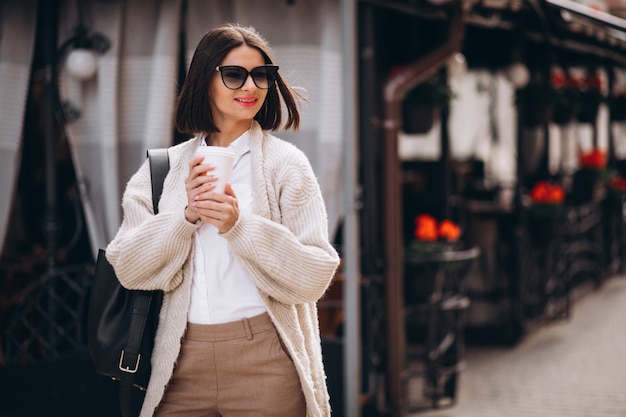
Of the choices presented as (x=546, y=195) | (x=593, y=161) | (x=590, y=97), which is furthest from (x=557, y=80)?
(x=593, y=161)

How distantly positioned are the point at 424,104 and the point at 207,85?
156 inches

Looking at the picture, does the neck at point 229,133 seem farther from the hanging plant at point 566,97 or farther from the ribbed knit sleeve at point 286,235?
the hanging plant at point 566,97

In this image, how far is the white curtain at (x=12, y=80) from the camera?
17.9ft

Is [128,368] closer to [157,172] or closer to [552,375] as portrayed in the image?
→ [157,172]

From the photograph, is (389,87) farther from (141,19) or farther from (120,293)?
(120,293)

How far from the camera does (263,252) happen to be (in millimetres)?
2432

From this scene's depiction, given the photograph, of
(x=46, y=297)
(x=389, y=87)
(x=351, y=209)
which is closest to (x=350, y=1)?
(x=389, y=87)

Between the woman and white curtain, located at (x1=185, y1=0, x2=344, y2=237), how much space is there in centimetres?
268

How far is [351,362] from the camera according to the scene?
5.34m

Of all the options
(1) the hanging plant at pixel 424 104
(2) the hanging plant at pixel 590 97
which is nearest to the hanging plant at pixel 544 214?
(2) the hanging plant at pixel 590 97

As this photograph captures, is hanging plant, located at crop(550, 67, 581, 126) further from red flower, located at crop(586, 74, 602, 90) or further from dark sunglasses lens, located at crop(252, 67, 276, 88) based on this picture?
dark sunglasses lens, located at crop(252, 67, 276, 88)

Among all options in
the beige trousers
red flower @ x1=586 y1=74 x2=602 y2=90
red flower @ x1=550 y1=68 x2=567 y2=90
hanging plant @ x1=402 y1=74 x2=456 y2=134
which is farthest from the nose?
red flower @ x1=586 y1=74 x2=602 y2=90

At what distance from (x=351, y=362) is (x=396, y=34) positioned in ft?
9.78

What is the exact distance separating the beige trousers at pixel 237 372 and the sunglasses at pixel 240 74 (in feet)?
2.17
